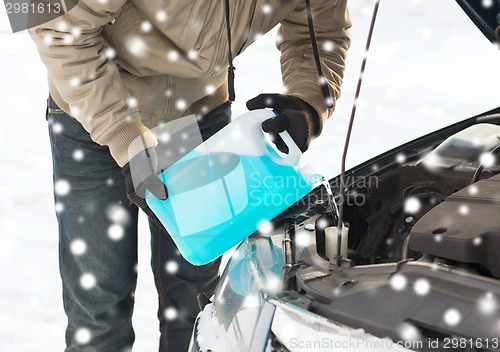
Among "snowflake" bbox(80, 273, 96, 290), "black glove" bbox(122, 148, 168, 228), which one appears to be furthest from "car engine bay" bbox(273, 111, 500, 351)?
"snowflake" bbox(80, 273, 96, 290)

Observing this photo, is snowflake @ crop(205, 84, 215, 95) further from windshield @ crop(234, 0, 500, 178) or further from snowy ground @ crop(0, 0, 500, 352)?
windshield @ crop(234, 0, 500, 178)

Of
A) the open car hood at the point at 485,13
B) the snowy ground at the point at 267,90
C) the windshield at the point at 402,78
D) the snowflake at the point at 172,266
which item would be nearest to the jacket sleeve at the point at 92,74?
the snowflake at the point at 172,266

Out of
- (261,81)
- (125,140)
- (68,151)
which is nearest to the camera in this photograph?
(125,140)

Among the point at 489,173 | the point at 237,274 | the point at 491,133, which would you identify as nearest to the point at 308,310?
the point at 237,274

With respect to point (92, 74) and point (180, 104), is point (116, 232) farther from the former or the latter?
point (92, 74)

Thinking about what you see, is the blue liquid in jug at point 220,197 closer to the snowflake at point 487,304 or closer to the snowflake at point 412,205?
the snowflake at point 412,205

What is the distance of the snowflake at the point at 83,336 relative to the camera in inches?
67.2

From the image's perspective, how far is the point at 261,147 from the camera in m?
1.28

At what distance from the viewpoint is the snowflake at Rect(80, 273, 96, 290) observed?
5.48ft

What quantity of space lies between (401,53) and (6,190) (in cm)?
270

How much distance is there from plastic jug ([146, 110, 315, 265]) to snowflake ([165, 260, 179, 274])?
0.41m

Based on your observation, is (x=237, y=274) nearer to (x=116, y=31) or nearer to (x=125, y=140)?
(x=125, y=140)

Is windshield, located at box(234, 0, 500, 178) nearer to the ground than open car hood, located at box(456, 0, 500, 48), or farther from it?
farther from it

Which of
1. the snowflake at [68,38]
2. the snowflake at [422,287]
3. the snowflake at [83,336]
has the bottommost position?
the snowflake at [83,336]
